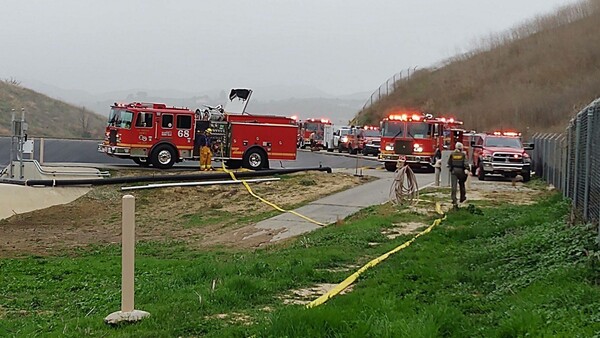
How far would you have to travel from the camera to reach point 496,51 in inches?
3415

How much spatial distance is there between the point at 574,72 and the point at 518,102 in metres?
7.33

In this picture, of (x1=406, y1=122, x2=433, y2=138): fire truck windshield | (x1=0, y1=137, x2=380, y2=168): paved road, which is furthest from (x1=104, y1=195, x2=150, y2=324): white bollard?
(x1=0, y1=137, x2=380, y2=168): paved road

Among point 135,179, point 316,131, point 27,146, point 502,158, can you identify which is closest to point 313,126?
point 316,131

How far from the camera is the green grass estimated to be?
20.7 ft

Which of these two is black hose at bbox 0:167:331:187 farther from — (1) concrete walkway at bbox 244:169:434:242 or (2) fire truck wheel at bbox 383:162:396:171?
(2) fire truck wheel at bbox 383:162:396:171

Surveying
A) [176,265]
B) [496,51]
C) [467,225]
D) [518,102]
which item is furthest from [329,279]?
[496,51]

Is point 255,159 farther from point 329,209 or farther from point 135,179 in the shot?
point 329,209

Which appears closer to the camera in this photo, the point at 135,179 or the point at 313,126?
the point at 135,179

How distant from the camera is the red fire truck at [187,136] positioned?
30.3 metres

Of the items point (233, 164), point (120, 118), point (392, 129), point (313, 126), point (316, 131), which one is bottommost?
point (233, 164)

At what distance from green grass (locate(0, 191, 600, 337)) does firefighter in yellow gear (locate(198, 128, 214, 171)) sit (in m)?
15.8

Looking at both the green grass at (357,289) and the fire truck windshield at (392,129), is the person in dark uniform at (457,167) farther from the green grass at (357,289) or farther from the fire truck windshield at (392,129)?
the fire truck windshield at (392,129)

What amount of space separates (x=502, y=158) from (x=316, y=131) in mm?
29153

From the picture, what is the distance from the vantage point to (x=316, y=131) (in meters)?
58.3
